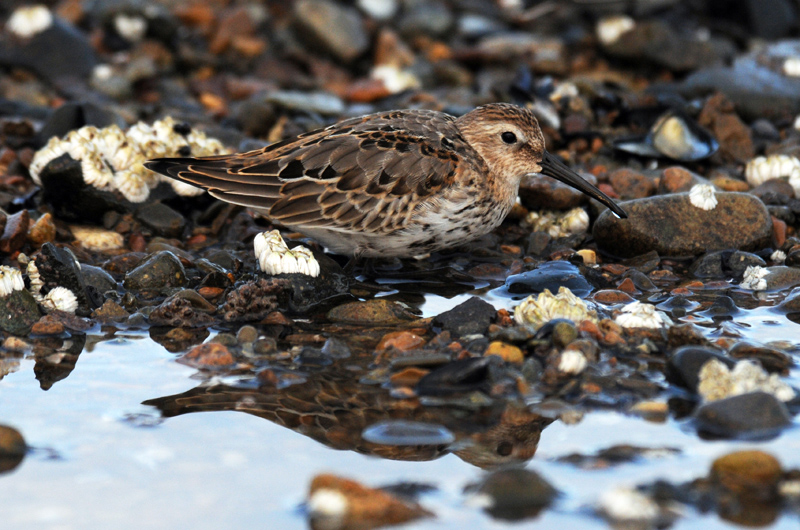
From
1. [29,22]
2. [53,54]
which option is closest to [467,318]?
[53,54]

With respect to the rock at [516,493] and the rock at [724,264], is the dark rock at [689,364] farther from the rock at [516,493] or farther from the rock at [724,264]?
the rock at [724,264]

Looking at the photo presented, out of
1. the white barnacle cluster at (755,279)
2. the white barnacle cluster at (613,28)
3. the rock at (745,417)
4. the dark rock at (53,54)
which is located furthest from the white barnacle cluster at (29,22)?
the rock at (745,417)

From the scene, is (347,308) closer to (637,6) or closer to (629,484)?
(629,484)

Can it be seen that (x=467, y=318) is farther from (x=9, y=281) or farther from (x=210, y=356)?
(x=9, y=281)

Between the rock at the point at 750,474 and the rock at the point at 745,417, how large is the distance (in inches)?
17.2

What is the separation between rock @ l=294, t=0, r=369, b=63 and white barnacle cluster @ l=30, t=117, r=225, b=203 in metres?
4.93

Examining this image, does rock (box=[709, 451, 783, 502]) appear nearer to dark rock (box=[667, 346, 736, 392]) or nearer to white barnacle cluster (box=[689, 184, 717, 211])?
dark rock (box=[667, 346, 736, 392])

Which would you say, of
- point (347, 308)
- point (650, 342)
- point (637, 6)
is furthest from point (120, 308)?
point (637, 6)

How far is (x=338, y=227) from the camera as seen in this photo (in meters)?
7.30

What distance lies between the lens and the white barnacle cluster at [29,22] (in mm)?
12438

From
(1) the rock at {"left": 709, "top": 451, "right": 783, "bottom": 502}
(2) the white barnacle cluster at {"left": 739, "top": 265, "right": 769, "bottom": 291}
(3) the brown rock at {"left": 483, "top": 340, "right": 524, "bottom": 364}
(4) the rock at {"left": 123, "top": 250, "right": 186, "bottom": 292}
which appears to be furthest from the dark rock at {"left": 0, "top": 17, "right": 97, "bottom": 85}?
(1) the rock at {"left": 709, "top": 451, "right": 783, "bottom": 502}

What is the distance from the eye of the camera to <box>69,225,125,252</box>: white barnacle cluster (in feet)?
26.6

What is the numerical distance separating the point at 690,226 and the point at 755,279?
0.82 m

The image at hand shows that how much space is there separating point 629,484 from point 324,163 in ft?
13.0
